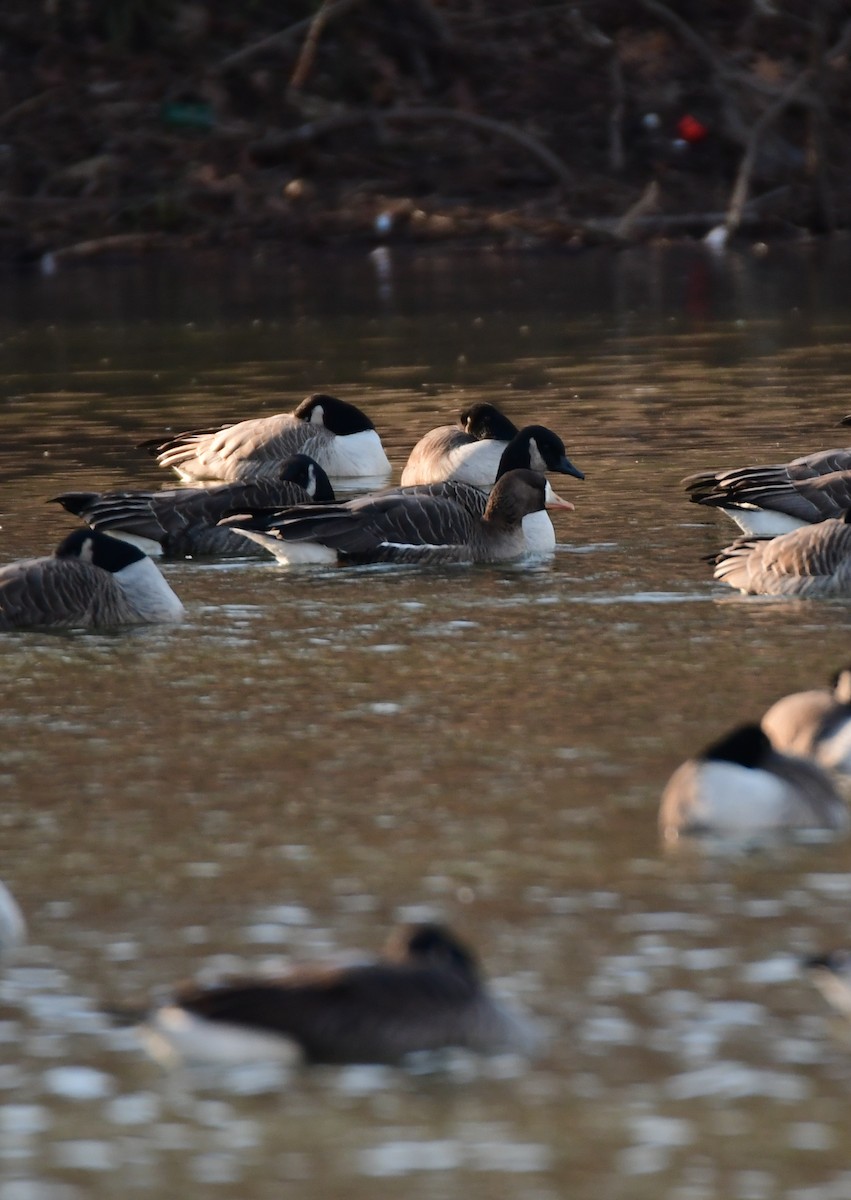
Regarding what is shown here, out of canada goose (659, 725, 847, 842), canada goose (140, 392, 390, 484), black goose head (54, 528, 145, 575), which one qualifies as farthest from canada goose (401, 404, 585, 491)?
canada goose (659, 725, 847, 842)

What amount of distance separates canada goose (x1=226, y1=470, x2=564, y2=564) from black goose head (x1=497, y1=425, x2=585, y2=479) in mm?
1143

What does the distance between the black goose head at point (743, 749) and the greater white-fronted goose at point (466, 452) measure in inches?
332

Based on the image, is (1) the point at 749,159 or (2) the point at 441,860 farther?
(1) the point at 749,159

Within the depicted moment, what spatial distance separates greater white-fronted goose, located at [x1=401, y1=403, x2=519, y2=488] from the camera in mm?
15867

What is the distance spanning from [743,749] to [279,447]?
9.86 meters

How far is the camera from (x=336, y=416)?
16.8 metres

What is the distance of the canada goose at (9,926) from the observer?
20.9 feet

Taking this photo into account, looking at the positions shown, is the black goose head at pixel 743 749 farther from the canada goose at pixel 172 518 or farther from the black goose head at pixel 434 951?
the canada goose at pixel 172 518

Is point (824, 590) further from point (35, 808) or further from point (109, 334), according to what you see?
point (109, 334)

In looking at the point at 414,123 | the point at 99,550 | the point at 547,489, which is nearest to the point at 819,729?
the point at 99,550

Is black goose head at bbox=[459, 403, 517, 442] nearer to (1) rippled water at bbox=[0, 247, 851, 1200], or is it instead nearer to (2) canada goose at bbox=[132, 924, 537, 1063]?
(1) rippled water at bbox=[0, 247, 851, 1200]

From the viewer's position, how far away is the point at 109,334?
91.2 feet

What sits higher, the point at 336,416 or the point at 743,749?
the point at 336,416

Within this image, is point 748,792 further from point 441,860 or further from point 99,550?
point 99,550
